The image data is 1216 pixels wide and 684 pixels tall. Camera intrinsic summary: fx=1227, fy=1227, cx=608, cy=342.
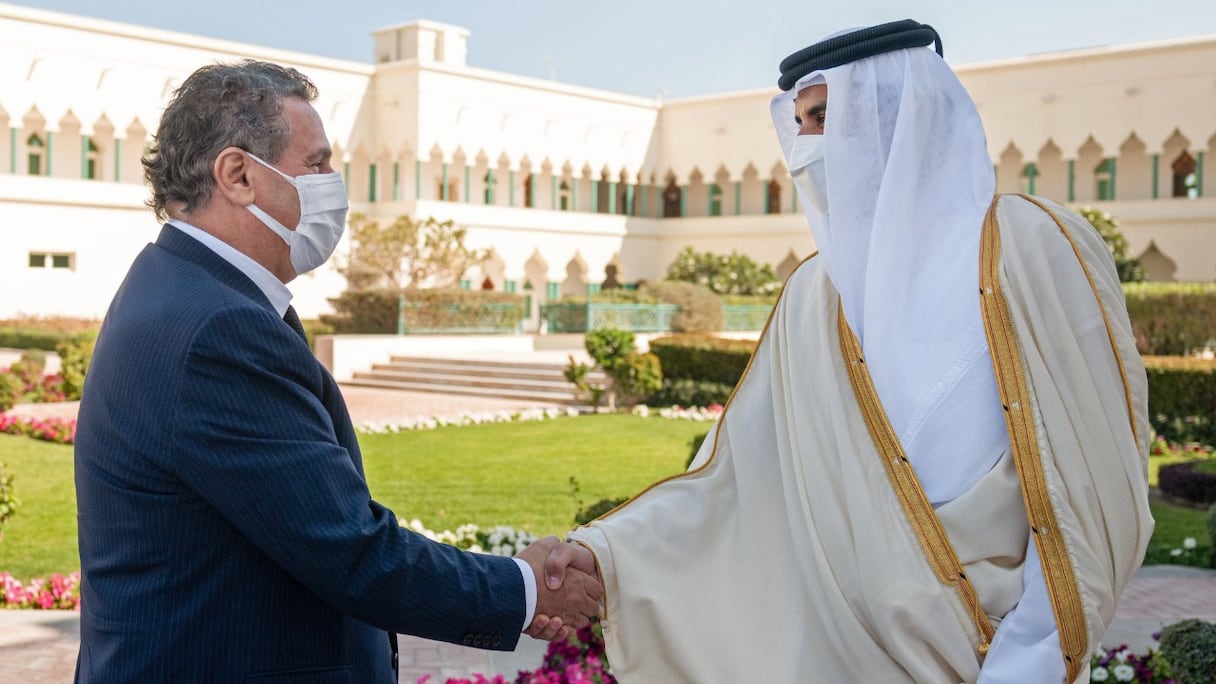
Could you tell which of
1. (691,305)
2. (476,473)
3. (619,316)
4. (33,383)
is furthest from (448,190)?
(476,473)

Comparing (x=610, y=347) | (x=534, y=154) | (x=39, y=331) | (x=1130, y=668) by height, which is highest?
(x=534, y=154)

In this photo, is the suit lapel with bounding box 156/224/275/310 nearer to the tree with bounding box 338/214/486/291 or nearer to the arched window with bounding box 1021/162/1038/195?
the tree with bounding box 338/214/486/291

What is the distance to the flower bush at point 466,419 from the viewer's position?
12938 millimetres

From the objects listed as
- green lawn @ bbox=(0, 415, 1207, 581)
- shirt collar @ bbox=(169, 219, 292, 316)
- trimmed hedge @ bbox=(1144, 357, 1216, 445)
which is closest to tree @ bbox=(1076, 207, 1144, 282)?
trimmed hedge @ bbox=(1144, 357, 1216, 445)

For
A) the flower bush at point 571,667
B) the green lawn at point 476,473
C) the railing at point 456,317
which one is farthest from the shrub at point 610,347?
the flower bush at point 571,667

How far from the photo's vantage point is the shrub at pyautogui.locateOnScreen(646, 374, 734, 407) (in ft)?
50.5

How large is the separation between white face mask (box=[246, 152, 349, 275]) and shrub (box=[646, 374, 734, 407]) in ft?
43.5

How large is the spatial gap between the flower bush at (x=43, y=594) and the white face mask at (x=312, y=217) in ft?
14.4

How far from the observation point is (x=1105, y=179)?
2884 cm

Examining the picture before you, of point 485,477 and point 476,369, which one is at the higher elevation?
point 476,369

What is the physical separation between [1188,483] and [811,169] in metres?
8.46

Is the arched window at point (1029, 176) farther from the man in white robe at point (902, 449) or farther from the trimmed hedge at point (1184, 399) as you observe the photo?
the man in white robe at point (902, 449)

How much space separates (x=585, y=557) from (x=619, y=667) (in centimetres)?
24

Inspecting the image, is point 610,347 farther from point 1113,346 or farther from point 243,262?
point 243,262
